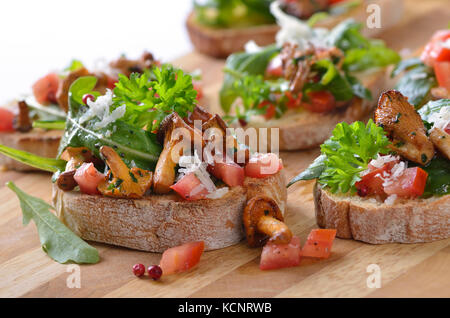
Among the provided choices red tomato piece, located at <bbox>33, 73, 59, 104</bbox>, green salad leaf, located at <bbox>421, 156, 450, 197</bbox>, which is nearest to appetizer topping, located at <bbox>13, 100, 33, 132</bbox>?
red tomato piece, located at <bbox>33, 73, 59, 104</bbox>

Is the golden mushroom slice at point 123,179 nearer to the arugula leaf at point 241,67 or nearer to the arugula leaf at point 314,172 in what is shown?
the arugula leaf at point 314,172

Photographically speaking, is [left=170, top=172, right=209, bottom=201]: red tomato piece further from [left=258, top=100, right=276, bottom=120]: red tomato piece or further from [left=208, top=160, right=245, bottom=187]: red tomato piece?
[left=258, top=100, right=276, bottom=120]: red tomato piece

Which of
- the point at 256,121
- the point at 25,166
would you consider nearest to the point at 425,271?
the point at 256,121

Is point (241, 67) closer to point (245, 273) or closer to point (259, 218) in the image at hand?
point (259, 218)

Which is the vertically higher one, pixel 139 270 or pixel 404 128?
pixel 404 128

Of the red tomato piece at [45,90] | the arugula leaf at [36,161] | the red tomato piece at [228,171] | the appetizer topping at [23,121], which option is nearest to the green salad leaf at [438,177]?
the red tomato piece at [228,171]

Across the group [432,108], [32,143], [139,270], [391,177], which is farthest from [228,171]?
[32,143]
